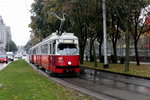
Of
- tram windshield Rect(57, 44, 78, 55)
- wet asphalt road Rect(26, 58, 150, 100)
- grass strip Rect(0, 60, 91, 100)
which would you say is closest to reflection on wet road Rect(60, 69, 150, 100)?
wet asphalt road Rect(26, 58, 150, 100)

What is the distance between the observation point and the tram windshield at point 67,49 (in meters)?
20.0

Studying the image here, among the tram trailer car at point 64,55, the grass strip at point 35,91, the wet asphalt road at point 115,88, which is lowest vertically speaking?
the wet asphalt road at point 115,88

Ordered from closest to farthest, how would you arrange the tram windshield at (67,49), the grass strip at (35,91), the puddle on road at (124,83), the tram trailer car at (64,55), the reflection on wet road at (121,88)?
the grass strip at (35,91) → the reflection on wet road at (121,88) → the puddle on road at (124,83) → the tram trailer car at (64,55) → the tram windshield at (67,49)

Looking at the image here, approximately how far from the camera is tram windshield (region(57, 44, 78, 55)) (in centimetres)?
1995

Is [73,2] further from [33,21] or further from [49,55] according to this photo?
[33,21]

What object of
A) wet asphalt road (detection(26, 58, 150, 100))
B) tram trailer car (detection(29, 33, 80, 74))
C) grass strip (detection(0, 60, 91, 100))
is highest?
tram trailer car (detection(29, 33, 80, 74))

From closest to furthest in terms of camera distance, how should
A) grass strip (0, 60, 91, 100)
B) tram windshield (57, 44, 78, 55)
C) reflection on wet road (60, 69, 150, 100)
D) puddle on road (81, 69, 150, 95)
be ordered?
grass strip (0, 60, 91, 100) < reflection on wet road (60, 69, 150, 100) < puddle on road (81, 69, 150, 95) < tram windshield (57, 44, 78, 55)

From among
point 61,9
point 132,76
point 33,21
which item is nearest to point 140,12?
point 61,9

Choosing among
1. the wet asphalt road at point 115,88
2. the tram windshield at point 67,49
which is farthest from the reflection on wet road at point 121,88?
the tram windshield at point 67,49

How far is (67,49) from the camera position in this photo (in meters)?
20.2

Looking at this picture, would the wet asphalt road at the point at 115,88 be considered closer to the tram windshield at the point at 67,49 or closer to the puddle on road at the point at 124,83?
the puddle on road at the point at 124,83

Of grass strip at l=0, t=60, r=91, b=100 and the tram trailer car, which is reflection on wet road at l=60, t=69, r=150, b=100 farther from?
the tram trailer car

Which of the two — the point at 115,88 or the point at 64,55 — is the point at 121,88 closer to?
the point at 115,88

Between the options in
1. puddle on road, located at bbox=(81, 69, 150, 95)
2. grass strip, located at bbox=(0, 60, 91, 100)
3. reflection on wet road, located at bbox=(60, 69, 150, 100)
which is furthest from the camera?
puddle on road, located at bbox=(81, 69, 150, 95)
